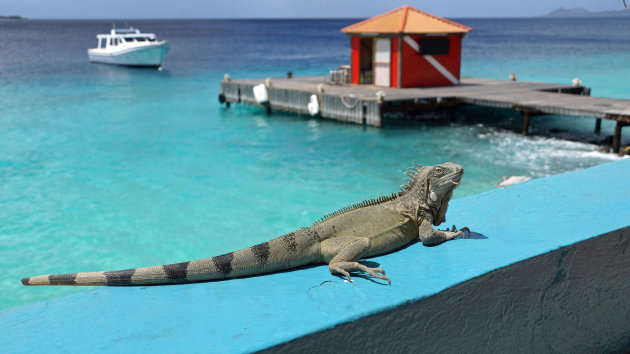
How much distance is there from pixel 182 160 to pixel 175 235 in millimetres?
7723

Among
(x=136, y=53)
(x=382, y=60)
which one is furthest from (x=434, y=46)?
(x=136, y=53)

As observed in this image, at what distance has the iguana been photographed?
3111 millimetres

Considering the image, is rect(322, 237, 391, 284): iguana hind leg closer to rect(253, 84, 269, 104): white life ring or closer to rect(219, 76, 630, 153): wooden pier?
rect(219, 76, 630, 153): wooden pier

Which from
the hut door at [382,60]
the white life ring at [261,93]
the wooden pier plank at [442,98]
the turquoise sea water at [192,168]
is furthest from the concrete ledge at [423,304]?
the white life ring at [261,93]

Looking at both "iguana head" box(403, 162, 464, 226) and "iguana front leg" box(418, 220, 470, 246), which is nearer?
"iguana front leg" box(418, 220, 470, 246)

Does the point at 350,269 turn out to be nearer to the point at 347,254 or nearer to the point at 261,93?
the point at 347,254

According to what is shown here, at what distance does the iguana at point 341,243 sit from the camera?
3.11m

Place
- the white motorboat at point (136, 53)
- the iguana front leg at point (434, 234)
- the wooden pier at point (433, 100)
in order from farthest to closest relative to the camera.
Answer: the white motorboat at point (136, 53), the wooden pier at point (433, 100), the iguana front leg at point (434, 234)

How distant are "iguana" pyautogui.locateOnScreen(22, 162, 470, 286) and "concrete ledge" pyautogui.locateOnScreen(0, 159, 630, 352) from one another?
11cm

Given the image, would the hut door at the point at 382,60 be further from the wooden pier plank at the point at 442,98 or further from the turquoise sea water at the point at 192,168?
the turquoise sea water at the point at 192,168

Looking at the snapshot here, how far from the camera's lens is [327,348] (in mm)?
2416

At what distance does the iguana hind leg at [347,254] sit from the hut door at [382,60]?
77.7 ft

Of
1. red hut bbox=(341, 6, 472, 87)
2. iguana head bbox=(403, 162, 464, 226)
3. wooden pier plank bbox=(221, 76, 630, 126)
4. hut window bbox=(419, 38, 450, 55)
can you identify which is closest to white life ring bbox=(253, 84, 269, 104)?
wooden pier plank bbox=(221, 76, 630, 126)

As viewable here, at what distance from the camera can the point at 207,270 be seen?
3.20 metres
